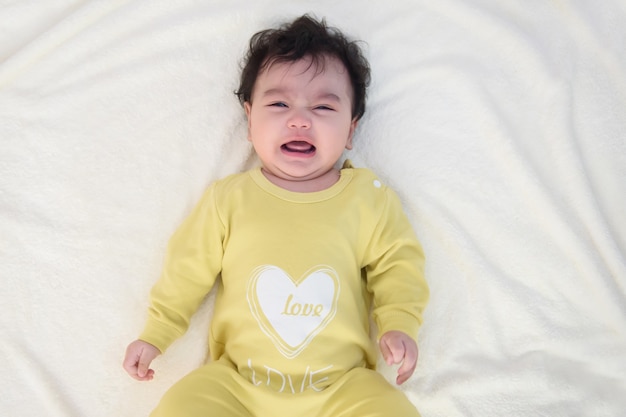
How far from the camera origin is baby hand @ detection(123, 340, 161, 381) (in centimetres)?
131

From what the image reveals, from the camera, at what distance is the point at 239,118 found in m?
1.59

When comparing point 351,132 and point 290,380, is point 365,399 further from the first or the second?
point 351,132

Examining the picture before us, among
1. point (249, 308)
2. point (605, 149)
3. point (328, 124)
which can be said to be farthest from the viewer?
point (605, 149)

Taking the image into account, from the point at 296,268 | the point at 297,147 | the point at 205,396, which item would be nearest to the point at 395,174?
the point at 297,147

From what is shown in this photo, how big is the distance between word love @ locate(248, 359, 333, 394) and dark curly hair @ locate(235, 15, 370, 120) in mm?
614

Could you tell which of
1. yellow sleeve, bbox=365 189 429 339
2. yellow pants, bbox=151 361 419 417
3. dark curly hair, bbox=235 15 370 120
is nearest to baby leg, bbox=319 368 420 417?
yellow pants, bbox=151 361 419 417

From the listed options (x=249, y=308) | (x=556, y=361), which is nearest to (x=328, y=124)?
(x=249, y=308)

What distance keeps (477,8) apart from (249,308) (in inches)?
36.5

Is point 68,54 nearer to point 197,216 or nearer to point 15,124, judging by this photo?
point 15,124

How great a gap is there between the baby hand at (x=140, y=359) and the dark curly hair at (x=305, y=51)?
616 millimetres

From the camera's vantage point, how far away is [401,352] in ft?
4.23

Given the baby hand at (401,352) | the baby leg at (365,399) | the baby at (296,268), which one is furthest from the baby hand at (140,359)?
the baby hand at (401,352)

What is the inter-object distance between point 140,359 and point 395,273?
0.55 metres

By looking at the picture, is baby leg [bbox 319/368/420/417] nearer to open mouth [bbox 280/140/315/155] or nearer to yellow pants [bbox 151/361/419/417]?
yellow pants [bbox 151/361/419/417]
